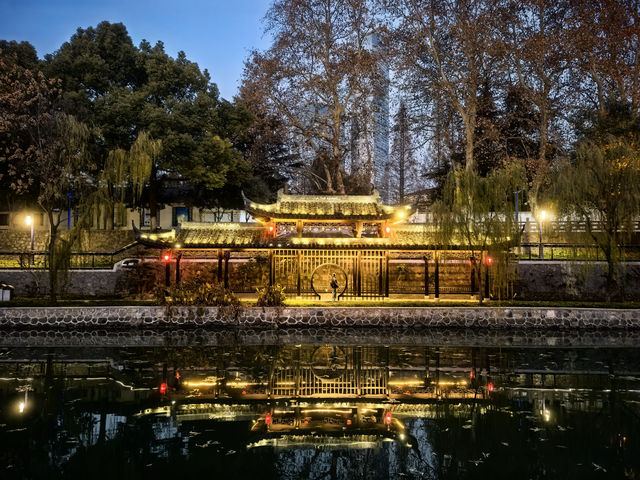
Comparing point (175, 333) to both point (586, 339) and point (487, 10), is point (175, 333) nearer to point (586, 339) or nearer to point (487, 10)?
point (586, 339)

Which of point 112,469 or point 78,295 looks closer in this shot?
point 112,469

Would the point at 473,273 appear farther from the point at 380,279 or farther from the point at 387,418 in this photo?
the point at 387,418

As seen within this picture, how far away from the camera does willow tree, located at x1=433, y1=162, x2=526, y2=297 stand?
17.1 metres

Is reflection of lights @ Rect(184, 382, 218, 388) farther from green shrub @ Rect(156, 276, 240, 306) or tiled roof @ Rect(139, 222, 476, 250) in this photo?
Result: tiled roof @ Rect(139, 222, 476, 250)

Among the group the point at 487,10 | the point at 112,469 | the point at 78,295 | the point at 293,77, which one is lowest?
the point at 112,469

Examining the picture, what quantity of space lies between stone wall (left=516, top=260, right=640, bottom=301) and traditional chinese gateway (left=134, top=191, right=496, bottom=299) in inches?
131

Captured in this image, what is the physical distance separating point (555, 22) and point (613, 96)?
4.63 metres

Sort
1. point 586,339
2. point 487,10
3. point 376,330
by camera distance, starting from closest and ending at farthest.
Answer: point 586,339
point 376,330
point 487,10

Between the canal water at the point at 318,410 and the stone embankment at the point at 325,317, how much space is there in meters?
2.16

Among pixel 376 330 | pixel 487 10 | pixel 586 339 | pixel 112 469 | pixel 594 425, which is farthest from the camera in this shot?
pixel 487 10

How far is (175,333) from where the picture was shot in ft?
50.7

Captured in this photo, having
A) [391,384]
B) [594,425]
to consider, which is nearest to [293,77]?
[391,384]

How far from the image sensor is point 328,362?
11.7 metres

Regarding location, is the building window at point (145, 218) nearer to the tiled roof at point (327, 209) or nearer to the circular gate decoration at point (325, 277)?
the tiled roof at point (327, 209)
